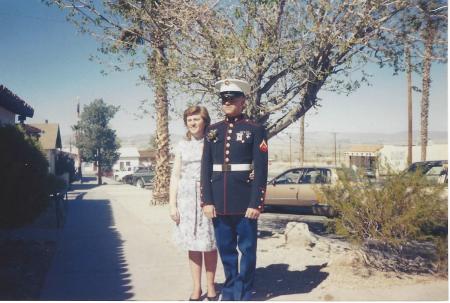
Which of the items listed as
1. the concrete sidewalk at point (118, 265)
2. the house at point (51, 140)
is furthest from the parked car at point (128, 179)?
the concrete sidewalk at point (118, 265)

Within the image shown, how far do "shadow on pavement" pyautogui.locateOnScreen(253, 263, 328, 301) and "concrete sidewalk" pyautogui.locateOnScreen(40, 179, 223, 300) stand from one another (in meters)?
0.55

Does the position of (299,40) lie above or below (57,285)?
above

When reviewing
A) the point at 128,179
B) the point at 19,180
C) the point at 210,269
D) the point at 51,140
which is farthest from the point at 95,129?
the point at 210,269

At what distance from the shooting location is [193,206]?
12.6 feet

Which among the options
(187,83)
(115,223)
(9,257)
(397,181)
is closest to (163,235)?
(115,223)

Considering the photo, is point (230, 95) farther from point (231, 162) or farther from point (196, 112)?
point (231, 162)

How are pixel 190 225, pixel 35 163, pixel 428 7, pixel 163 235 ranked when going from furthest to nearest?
pixel 163 235 → pixel 35 163 → pixel 428 7 → pixel 190 225

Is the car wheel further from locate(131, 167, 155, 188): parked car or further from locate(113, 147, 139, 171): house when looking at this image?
locate(113, 147, 139, 171): house

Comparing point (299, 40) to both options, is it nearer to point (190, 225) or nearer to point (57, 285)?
point (190, 225)

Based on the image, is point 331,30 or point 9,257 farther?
point 9,257

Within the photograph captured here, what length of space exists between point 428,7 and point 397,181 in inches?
99.1

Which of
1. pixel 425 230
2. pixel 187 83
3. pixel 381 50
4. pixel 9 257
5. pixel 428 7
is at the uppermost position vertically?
pixel 428 7

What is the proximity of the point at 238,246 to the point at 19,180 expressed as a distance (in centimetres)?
384

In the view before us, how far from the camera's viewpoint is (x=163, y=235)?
7.55 m
